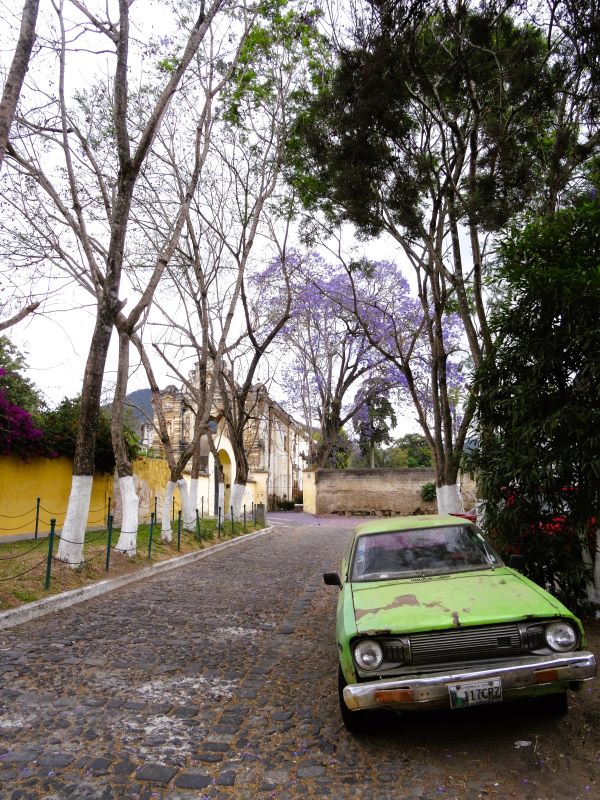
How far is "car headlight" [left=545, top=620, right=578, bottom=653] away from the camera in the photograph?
3742 mm

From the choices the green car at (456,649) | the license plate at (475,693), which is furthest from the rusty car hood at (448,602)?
the license plate at (475,693)

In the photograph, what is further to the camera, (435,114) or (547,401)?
(435,114)

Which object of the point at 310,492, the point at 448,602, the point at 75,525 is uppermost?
the point at 448,602

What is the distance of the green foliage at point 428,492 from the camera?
109ft

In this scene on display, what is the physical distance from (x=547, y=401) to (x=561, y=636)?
3196mm

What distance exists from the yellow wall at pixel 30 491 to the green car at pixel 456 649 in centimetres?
1286

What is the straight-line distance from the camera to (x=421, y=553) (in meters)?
5.20

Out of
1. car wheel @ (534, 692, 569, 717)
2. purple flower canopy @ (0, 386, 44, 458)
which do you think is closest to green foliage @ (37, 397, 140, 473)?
purple flower canopy @ (0, 386, 44, 458)

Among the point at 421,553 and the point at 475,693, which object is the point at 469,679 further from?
the point at 421,553

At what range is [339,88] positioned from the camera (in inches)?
432

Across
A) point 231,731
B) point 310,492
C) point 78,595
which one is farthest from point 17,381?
point 231,731

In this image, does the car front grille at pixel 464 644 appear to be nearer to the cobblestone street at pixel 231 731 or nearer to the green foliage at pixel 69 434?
the cobblestone street at pixel 231 731

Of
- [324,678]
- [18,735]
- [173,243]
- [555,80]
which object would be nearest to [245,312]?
[173,243]

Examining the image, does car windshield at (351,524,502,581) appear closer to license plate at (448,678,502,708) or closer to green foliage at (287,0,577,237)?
license plate at (448,678,502,708)
